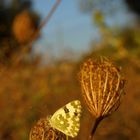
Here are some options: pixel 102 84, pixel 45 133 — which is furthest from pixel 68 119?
pixel 102 84

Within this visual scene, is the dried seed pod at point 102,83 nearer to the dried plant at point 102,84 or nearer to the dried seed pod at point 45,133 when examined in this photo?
the dried plant at point 102,84

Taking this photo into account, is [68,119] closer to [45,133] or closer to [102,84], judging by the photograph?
[45,133]

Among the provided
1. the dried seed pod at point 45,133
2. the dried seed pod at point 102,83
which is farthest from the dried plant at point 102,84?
the dried seed pod at point 45,133

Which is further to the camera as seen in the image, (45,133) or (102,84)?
(102,84)

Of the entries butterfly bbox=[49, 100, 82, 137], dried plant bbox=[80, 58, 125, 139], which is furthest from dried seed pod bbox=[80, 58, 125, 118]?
butterfly bbox=[49, 100, 82, 137]
